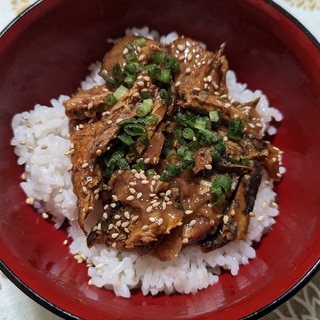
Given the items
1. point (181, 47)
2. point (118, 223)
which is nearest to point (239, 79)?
point (181, 47)

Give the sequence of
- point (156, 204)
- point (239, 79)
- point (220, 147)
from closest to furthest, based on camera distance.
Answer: point (156, 204) → point (220, 147) → point (239, 79)

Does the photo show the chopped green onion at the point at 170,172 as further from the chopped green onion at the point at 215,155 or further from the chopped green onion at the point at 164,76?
the chopped green onion at the point at 164,76

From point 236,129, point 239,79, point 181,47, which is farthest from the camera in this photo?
point 239,79

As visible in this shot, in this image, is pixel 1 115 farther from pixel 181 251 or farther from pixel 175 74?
pixel 181 251

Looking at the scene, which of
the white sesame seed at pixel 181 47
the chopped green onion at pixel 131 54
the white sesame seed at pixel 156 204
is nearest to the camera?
the white sesame seed at pixel 156 204

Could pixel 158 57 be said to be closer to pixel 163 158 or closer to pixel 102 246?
pixel 163 158

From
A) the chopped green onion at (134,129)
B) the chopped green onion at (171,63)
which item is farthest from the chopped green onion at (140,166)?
the chopped green onion at (171,63)

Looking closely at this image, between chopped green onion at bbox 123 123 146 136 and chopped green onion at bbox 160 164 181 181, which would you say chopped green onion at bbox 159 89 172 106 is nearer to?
chopped green onion at bbox 123 123 146 136
